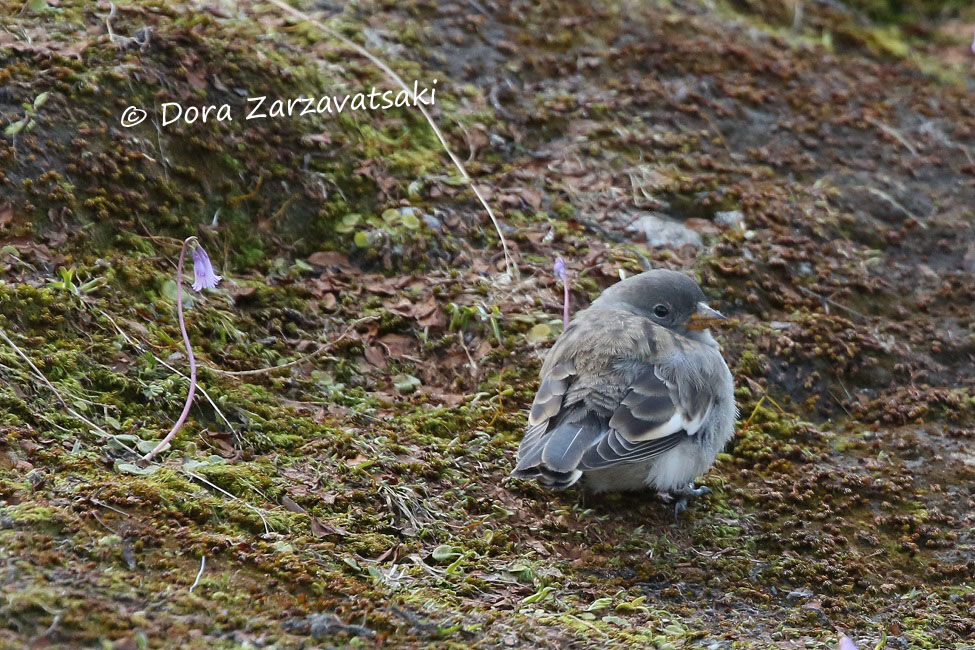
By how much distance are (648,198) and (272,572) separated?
488cm

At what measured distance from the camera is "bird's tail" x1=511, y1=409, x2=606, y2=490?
5027 millimetres

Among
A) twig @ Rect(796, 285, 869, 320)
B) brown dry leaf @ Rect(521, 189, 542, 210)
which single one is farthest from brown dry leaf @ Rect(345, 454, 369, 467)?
twig @ Rect(796, 285, 869, 320)

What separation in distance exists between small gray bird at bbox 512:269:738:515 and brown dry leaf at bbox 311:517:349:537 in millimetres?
942

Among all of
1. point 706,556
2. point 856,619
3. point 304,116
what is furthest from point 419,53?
point 856,619

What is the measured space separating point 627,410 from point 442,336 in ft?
5.20

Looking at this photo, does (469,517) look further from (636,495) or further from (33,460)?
(33,460)

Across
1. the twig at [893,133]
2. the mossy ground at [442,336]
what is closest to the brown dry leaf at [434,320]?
the mossy ground at [442,336]

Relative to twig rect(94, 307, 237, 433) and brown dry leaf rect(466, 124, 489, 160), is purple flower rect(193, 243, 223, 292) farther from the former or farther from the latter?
brown dry leaf rect(466, 124, 489, 160)

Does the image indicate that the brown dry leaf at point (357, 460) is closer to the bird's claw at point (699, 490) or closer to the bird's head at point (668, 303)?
the bird's claw at point (699, 490)

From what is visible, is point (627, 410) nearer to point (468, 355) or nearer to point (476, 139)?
point (468, 355)

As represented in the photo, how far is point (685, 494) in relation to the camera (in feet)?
18.8

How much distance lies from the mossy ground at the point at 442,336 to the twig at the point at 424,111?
4.2 inches

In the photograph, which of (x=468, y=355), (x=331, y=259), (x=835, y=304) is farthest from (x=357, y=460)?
(x=835, y=304)

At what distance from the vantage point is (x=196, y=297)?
19.7 ft
